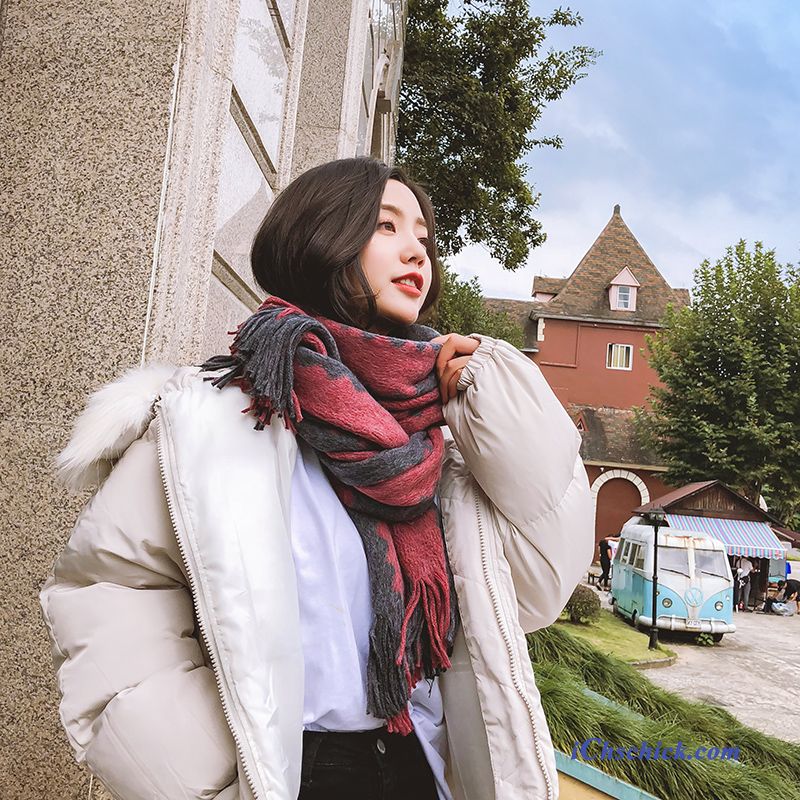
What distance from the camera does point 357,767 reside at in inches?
57.2

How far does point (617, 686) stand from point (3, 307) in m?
6.51

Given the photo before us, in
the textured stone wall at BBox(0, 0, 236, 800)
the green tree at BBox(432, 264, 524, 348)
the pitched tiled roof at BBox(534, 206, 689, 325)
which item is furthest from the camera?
the pitched tiled roof at BBox(534, 206, 689, 325)

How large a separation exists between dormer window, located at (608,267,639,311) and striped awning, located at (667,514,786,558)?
46.4ft

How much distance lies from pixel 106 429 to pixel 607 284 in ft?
112

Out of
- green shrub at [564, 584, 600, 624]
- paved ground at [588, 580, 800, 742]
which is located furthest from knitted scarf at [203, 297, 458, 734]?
green shrub at [564, 584, 600, 624]

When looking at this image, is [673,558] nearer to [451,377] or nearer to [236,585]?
[451,377]

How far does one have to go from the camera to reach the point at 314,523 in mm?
1510

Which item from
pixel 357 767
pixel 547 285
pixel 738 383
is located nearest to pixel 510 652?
pixel 357 767

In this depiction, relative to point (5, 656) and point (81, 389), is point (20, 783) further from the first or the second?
point (81, 389)

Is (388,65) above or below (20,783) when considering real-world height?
above

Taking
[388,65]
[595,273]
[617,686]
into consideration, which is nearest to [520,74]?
[388,65]

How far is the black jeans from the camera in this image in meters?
1.42

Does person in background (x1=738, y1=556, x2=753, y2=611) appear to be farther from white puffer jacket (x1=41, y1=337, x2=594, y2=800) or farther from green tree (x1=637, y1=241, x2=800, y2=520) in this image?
white puffer jacket (x1=41, y1=337, x2=594, y2=800)

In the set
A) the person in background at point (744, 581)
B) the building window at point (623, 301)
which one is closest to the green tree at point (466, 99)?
the person in background at point (744, 581)
